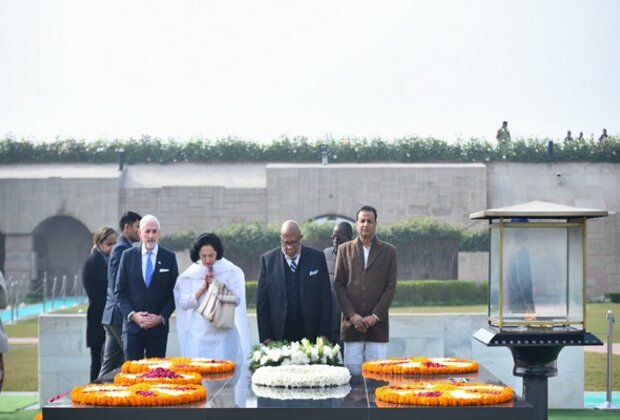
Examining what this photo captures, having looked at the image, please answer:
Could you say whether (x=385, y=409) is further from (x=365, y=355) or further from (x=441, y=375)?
(x=365, y=355)

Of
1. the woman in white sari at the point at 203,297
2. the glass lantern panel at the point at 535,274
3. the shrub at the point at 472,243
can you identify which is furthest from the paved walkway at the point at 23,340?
the shrub at the point at 472,243

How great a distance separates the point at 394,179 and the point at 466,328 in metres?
16.0

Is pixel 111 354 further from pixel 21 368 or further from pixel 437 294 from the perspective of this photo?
pixel 437 294

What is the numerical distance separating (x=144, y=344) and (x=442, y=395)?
2.93 metres

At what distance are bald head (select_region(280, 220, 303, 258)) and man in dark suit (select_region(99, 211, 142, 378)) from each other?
132 centimetres

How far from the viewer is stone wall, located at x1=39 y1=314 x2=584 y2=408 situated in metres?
9.44

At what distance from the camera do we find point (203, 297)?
25.6ft

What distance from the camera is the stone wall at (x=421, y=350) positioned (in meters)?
9.44

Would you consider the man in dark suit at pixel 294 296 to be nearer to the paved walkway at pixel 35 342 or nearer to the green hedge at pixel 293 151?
the paved walkway at pixel 35 342

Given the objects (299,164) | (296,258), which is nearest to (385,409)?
(296,258)

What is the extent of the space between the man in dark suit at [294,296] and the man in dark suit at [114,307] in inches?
44.5

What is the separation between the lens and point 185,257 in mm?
23781

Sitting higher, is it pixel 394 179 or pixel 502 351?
pixel 394 179

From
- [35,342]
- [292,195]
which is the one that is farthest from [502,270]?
[292,195]
